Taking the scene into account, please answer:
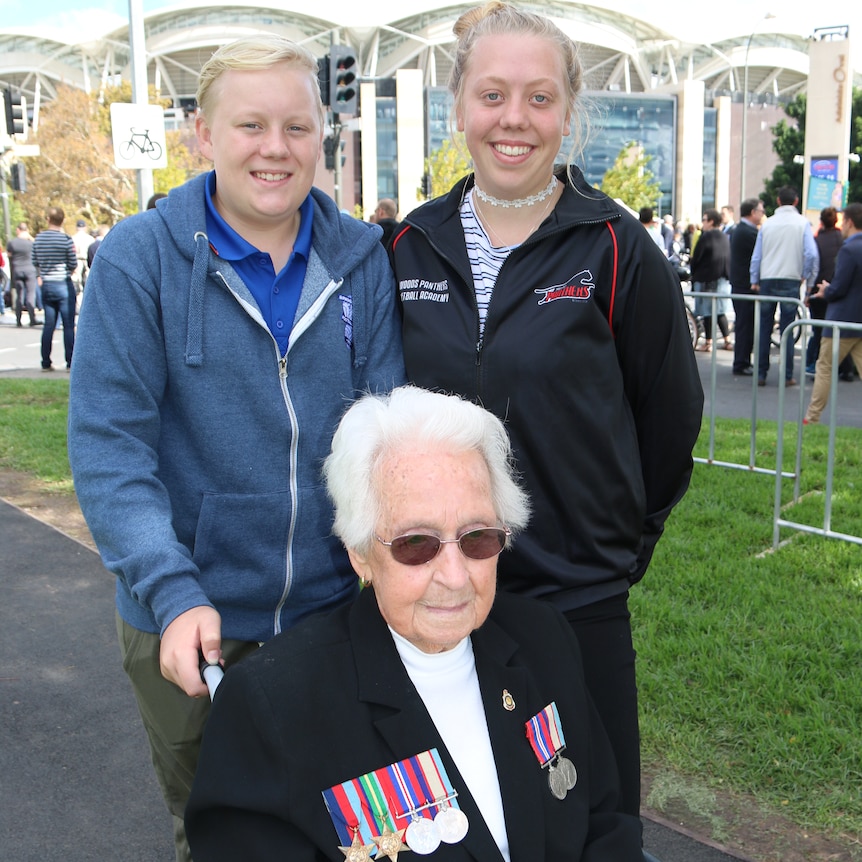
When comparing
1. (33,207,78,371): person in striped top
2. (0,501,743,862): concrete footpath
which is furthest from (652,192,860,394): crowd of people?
(33,207,78,371): person in striped top

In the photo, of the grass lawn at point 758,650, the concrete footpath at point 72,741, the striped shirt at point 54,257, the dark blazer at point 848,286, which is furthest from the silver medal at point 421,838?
the striped shirt at point 54,257

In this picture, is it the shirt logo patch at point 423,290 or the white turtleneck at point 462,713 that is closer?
the white turtleneck at point 462,713

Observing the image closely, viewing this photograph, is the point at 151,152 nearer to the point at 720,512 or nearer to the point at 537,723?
the point at 720,512

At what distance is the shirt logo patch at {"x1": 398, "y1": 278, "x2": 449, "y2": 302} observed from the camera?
7.21 feet

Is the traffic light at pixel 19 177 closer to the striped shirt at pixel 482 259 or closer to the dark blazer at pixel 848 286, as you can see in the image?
the dark blazer at pixel 848 286

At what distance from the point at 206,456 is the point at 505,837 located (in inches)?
36.5

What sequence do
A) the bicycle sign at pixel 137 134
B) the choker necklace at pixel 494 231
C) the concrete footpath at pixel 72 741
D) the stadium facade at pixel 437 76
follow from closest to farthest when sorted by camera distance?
the choker necklace at pixel 494 231, the concrete footpath at pixel 72 741, the bicycle sign at pixel 137 134, the stadium facade at pixel 437 76

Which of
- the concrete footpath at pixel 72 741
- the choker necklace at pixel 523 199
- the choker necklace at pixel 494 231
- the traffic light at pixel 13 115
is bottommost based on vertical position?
the concrete footpath at pixel 72 741

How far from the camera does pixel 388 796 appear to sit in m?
1.75

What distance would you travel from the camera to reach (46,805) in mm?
3363

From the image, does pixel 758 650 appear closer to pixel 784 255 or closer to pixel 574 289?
pixel 574 289

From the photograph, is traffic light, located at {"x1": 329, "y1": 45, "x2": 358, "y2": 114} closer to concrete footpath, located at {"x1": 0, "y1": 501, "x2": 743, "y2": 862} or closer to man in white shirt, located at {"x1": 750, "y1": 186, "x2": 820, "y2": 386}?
man in white shirt, located at {"x1": 750, "y1": 186, "x2": 820, "y2": 386}

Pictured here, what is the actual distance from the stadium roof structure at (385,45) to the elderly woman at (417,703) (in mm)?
83227

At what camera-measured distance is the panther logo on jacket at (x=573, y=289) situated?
2.10 metres
